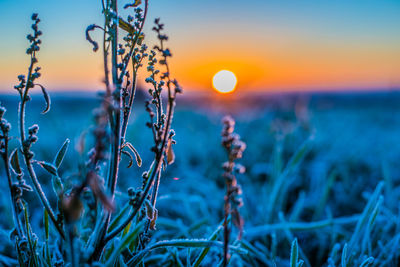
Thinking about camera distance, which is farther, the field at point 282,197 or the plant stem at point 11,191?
the field at point 282,197

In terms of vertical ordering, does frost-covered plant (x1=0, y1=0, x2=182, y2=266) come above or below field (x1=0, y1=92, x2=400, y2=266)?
above

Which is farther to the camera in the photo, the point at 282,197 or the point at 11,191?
the point at 282,197

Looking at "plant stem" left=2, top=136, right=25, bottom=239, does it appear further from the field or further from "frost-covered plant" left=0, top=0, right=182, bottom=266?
the field

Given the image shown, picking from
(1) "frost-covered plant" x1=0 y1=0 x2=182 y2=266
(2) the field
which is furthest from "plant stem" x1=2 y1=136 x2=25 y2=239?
(2) the field

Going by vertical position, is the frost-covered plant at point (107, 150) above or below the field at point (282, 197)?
above

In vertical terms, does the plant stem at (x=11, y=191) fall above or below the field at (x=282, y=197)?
above

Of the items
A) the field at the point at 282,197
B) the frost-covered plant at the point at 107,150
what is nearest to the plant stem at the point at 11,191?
the frost-covered plant at the point at 107,150

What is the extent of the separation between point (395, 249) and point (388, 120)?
283 inches

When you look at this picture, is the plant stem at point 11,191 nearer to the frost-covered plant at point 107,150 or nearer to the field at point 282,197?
the frost-covered plant at point 107,150

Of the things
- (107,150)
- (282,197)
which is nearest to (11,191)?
(107,150)

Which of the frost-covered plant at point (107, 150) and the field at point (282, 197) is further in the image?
the field at point (282, 197)

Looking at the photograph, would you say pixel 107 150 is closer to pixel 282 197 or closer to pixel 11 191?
pixel 11 191

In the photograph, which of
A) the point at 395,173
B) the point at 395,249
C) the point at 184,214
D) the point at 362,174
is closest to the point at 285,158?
the point at 362,174

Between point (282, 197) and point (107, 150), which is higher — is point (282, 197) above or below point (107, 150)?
below
